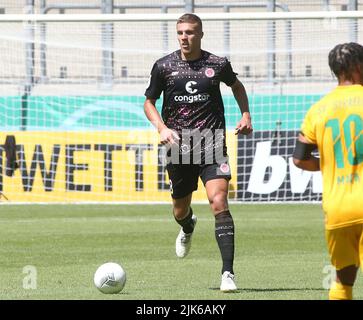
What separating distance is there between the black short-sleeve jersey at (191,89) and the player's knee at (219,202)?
68 centimetres

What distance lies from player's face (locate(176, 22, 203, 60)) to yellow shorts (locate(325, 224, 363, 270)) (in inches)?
157

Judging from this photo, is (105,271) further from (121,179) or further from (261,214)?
(121,179)

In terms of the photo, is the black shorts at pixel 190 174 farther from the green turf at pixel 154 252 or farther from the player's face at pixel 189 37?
the player's face at pixel 189 37

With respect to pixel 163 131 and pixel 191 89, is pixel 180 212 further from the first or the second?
pixel 163 131

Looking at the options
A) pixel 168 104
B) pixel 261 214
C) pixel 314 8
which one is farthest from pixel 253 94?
pixel 168 104

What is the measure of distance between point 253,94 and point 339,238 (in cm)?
1622

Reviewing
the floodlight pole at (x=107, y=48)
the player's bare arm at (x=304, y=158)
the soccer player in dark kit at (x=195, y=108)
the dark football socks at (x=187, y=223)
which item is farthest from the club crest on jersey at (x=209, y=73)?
the floodlight pole at (x=107, y=48)

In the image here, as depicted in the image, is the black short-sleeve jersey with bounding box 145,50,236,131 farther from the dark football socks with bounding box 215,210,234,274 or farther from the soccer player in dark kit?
the dark football socks with bounding box 215,210,234,274

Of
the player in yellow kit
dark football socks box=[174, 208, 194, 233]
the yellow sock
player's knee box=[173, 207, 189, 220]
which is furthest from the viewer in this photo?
dark football socks box=[174, 208, 194, 233]

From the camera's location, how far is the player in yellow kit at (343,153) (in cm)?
700

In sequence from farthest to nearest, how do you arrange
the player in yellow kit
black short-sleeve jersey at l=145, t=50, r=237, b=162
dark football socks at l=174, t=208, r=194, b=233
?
dark football socks at l=174, t=208, r=194, b=233 → black short-sleeve jersey at l=145, t=50, r=237, b=162 → the player in yellow kit

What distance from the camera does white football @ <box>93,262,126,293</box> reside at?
31.7 feet

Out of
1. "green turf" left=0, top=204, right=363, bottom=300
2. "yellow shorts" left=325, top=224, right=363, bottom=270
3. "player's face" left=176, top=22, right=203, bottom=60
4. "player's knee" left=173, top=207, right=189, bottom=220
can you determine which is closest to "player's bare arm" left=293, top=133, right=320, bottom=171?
"yellow shorts" left=325, top=224, right=363, bottom=270
